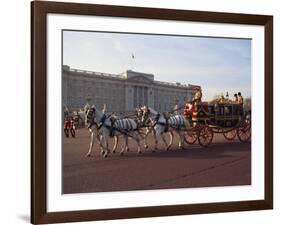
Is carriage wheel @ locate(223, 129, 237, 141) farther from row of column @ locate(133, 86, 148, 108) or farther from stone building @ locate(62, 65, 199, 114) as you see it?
row of column @ locate(133, 86, 148, 108)

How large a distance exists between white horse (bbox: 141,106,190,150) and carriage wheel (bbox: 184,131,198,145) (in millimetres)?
12

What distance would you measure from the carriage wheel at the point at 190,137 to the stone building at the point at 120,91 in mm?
102

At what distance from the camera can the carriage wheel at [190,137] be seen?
1.82 m

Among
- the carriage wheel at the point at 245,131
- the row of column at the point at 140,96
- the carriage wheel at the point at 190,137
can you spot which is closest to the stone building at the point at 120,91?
the row of column at the point at 140,96

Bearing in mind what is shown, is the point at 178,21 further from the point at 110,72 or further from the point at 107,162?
the point at 107,162

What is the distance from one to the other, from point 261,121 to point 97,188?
0.60m

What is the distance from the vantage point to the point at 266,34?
6.13 ft

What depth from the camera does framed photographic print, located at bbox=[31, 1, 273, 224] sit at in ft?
5.38

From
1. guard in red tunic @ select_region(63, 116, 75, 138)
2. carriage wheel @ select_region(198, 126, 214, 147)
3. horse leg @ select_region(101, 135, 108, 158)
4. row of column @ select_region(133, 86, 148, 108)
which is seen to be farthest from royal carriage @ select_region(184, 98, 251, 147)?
guard in red tunic @ select_region(63, 116, 75, 138)

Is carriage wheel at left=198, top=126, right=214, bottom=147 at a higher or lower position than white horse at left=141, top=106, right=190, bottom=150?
lower

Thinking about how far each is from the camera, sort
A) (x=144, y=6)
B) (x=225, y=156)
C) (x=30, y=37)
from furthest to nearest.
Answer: (x=225, y=156), (x=144, y=6), (x=30, y=37)

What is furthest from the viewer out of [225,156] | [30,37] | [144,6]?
[225,156]

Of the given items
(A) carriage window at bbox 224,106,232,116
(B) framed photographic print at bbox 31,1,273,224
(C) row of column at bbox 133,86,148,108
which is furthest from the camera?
(A) carriage window at bbox 224,106,232,116

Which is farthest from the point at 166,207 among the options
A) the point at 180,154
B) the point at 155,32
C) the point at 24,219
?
the point at 155,32
